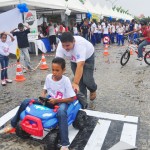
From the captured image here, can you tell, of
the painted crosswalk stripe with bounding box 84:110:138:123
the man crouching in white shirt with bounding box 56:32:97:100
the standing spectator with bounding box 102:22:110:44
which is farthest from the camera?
the standing spectator with bounding box 102:22:110:44

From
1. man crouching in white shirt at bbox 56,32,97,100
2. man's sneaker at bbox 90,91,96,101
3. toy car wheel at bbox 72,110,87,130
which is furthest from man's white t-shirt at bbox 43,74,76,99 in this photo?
man's sneaker at bbox 90,91,96,101

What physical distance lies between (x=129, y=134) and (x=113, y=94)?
243 cm

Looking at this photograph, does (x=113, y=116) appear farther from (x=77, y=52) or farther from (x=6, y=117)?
(x=6, y=117)

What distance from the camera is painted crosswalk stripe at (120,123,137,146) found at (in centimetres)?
417

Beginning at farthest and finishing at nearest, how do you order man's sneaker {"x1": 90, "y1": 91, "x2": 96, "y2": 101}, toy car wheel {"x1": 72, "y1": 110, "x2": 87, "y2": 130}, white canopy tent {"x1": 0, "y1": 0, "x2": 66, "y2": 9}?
white canopy tent {"x1": 0, "y1": 0, "x2": 66, "y2": 9} → man's sneaker {"x1": 90, "y1": 91, "x2": 96, "y2": 101} → toy car wheel {"x1": 72, "y1": 110, "x2": 87, "y2": 130}

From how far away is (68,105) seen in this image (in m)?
4.13

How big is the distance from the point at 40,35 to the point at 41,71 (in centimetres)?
694

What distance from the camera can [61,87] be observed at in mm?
4148

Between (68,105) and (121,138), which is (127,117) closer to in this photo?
(121,138)

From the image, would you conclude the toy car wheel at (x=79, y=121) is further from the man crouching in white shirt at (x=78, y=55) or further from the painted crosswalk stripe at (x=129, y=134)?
the painted crosswalk stripe at (x=129, y=134)

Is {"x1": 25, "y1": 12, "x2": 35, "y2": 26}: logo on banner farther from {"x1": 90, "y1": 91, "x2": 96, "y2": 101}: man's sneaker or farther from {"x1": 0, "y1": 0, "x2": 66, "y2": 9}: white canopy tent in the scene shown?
{"x1": 90, "y1": 91, "x2": 96, "y2": 101}: man's sneaker

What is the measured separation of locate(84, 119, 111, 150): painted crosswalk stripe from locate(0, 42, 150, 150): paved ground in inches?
22.8

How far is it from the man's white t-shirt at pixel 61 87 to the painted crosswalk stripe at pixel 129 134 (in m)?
1.11

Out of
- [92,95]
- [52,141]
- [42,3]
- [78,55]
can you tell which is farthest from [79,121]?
[42,3]
